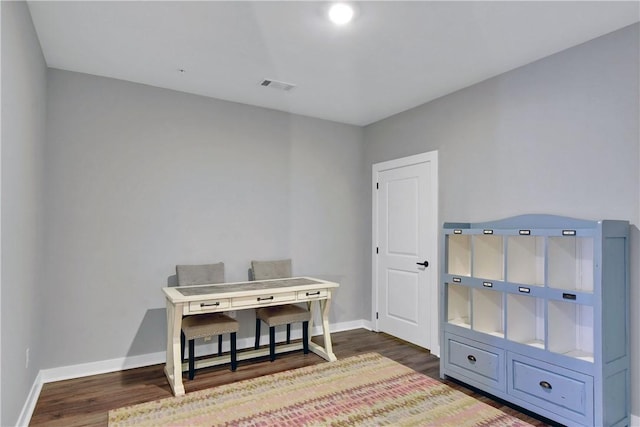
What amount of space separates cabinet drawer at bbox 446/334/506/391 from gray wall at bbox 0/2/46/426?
120 inches

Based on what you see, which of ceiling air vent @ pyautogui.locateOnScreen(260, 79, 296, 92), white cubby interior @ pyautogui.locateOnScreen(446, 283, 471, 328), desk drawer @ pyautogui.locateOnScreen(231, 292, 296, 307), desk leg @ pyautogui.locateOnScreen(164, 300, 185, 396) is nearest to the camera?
desk leg @ pyautogui.locateOnScreen(164, 300, 185, 396)

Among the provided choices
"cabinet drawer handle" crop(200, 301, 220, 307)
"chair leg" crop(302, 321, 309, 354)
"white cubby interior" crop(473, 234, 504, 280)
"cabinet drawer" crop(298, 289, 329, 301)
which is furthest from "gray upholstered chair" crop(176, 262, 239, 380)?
"white cubby interior" crop(473, 234, 504, 280)

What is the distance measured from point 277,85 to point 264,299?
199cm

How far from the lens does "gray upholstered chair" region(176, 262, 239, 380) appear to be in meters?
3.10

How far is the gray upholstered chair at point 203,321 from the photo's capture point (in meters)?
3.10

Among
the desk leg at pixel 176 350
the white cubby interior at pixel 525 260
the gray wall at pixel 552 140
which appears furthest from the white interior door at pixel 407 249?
the desk leg at pixel 176 350

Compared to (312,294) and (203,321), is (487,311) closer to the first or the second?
(312,294)

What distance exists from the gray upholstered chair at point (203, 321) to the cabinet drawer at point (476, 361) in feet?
6.11

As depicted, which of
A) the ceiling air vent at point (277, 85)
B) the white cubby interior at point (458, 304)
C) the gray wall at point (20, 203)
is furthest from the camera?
the ceiling air vent at point (277, 85)

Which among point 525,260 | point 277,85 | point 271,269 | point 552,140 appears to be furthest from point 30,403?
point 552,140

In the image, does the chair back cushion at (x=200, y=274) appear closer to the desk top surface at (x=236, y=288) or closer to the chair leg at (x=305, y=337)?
the desk top surface at (x=236, y=288)

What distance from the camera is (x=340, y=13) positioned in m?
2.32

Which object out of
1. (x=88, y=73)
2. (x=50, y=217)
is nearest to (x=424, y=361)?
(x=50, y=217)

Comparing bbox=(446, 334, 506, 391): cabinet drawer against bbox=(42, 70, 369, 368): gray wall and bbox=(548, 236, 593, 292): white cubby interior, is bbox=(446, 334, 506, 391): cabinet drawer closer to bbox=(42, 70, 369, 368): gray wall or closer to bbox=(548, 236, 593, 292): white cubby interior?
bbox=(548, 236, 593, 292): white cubby interior
